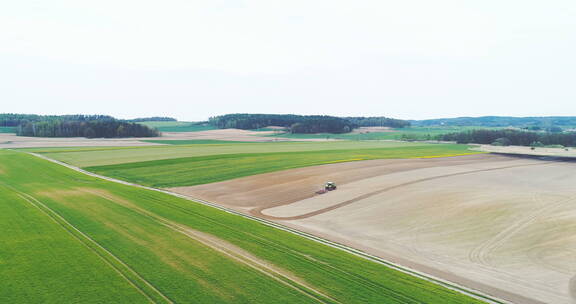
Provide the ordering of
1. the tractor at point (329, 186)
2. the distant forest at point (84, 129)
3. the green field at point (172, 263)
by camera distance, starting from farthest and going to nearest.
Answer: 1. the distant forest at point (84, 129)
2. the tractor at point (329, 186)
3. the green field at point (172, 263)

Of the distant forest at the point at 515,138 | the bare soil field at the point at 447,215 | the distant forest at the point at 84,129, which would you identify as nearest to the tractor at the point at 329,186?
the bare soil field at the point at 447,215

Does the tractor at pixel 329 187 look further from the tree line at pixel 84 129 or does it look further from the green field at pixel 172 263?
the tree line at pixel 84 129

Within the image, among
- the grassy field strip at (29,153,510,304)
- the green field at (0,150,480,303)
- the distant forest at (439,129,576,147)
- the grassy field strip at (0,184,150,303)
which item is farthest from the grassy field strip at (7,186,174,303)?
the distant forest at (439,129,576,147)

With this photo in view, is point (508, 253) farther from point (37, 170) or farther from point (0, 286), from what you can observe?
point (37, 170)

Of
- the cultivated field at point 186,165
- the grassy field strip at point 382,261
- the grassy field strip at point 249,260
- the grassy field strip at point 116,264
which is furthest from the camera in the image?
the cultivated field at point 186,165

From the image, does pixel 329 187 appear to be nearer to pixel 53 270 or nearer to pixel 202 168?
pixel 202 168

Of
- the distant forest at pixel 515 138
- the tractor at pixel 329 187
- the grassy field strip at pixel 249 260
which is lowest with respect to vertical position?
the grassy field strip at pixel 249 260

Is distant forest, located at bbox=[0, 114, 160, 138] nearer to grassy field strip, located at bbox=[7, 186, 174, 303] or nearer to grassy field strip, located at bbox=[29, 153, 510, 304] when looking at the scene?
grassy field strip, located at bbox=[29, 153, 510, 304]

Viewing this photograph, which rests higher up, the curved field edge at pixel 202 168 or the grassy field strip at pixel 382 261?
the curved field edge at pixel 202 168
